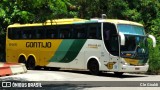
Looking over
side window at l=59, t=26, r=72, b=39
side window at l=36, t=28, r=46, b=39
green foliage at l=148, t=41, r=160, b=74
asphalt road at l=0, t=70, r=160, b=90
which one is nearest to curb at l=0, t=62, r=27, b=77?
asphalt road at l=0, t=70, r=160, b=90

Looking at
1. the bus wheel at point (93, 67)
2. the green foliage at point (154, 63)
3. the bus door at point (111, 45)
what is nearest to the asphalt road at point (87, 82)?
the bus door at point (111, 45)

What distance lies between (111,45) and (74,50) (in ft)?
9.80

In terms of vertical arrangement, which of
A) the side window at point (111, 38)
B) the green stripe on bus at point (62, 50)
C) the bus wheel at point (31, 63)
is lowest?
the bus wheel at point (31, 63)

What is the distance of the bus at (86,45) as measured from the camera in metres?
21.5

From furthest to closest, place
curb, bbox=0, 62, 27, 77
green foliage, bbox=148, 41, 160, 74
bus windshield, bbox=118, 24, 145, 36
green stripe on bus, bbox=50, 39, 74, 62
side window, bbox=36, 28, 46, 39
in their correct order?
side window, bbox=36, 28, 46, 39
green foliage, bbox=148, 41, 160, 74
green stripe on bus, bbox=50, 39, 74, 62
bus windshield, bbox=118, 24, 145, 36
curb, bbox=0, 62, 27, 77

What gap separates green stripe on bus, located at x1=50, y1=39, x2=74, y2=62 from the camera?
24.2 meters

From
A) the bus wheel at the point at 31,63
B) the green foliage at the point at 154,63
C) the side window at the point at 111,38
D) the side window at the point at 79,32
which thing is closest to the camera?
the side window at the point at 111,38

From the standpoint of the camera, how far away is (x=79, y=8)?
3281 centimetres

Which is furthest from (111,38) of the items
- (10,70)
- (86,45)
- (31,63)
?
(31,63)

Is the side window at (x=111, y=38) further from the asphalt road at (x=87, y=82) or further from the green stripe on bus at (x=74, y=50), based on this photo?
the asphalt road at (x=87, y=82)

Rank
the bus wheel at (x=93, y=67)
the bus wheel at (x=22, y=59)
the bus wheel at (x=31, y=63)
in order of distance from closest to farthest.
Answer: the bus wheel at (x=93, y=67), the bus wheel at (x=31, y=63), the bus wheel at (x=22, y=59)

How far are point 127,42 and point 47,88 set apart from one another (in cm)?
780

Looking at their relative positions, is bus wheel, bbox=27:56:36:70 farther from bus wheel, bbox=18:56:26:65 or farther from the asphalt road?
the asphalt road

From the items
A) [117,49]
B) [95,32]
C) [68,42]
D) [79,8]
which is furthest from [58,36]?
[79,8]
